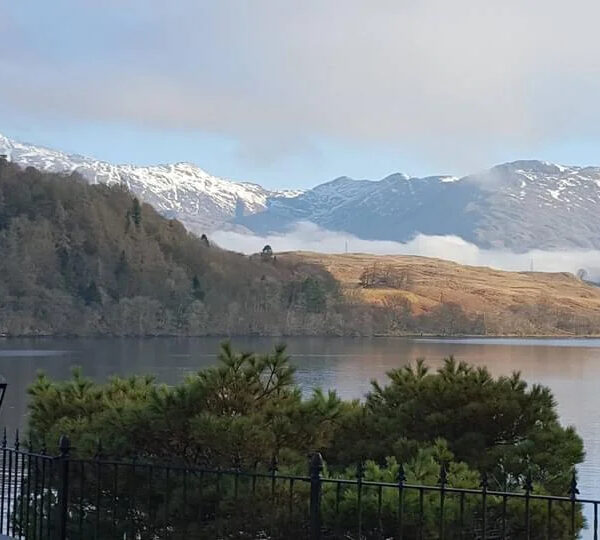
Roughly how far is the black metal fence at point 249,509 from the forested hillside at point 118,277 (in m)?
137

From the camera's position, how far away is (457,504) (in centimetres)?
→ 1021

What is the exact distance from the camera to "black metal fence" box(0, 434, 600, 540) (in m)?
9.95

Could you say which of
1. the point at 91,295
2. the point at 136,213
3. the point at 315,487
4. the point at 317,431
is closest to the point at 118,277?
the point at 91,295

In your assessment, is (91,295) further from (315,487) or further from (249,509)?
(315,487)

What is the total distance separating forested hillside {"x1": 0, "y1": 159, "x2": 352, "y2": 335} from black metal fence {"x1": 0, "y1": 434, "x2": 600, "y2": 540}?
450ft

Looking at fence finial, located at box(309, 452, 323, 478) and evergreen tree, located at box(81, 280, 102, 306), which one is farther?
evergreen tree, located at box(81, 280, 102, 306)

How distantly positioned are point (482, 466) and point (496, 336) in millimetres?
181793

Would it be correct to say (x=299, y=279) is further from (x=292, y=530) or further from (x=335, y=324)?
(x=292, y=530)

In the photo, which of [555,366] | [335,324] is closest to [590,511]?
[555,366]

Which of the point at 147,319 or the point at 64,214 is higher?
the point at 64,214

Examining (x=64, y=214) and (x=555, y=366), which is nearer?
(x=555, y=366)

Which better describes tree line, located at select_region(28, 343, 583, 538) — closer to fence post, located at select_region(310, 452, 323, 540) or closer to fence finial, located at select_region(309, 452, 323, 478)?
fence post, located at select_region(310, 452, 323, 540)

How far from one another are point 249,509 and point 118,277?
16094 cm

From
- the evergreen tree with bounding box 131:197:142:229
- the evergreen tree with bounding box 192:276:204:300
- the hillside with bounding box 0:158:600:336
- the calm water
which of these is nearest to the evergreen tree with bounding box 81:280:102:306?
the hillside with bounding box 0:158:600:336
